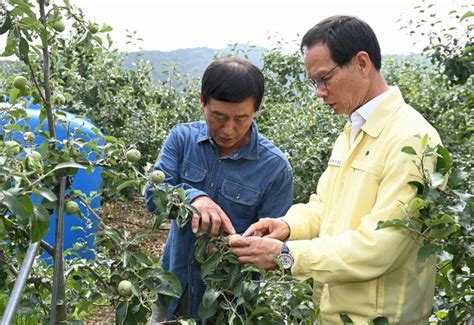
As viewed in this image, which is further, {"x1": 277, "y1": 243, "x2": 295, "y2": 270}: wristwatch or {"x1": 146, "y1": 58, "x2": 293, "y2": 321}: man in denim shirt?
{"x1": 146, "y1": 58, "x2": 293, "y2": 321}: man in denim shirt

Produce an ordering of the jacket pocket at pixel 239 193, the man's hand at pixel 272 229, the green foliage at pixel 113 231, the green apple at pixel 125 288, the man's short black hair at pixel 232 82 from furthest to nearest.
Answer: the jacket pocket at pixel 239 193, the man's short black hair at pixel 232 82, the man's hand at pixel 272 229, the green apple at pixel 125 288, the green foliage at pixel 113 231

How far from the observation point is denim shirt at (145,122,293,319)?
77.2 inches

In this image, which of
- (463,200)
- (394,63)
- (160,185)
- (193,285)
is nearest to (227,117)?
(160,185)

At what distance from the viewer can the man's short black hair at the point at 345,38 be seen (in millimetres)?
1589

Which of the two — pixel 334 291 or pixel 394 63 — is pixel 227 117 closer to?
pixel 334 291

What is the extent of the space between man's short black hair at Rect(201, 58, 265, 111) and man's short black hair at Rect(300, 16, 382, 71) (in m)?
0.27

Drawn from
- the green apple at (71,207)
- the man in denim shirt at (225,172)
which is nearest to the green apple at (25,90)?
the green apple at (71,207)

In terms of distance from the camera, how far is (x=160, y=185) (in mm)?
1584

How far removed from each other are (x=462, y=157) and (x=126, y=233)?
2976 millimetres

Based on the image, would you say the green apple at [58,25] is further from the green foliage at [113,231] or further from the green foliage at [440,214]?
the green foliage at [440,214]

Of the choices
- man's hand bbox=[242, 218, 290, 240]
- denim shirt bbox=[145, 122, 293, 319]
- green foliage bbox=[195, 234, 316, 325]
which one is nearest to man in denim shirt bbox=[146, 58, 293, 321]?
denim shirt bbox=[145, 122, 293, 319]

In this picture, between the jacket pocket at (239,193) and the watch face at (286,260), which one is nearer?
the watch face at (286,260)

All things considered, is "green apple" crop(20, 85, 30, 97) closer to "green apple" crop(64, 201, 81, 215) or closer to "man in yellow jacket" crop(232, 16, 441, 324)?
"green apple" crop(64, 201, 81, 215)

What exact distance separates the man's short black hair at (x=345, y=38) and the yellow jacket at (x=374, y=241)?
0.13m
